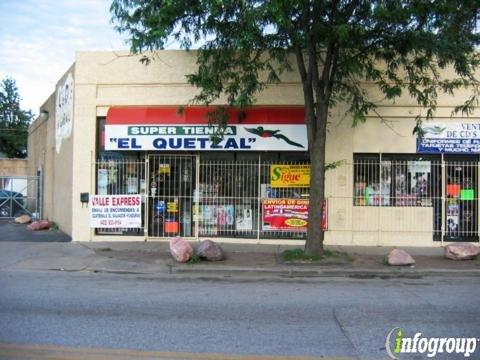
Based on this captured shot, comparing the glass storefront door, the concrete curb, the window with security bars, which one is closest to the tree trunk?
the concrete curb

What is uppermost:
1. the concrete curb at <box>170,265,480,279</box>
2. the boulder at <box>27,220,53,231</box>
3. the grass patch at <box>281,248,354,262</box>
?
the boulder at <box>27,220,53,231</box>

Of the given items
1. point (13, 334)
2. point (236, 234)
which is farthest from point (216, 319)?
point (236, 234)

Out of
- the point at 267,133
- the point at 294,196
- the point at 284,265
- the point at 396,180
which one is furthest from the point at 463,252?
the point at 267,133

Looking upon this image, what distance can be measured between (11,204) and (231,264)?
1402cm

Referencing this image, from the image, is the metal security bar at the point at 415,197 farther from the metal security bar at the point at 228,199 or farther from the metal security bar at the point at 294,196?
the metal security bar at the point at 228,199

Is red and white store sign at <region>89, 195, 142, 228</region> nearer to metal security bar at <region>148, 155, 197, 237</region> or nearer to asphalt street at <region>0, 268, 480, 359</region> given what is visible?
metal security bar at <region>148, 155, 197, 237</region>

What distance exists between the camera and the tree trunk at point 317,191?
12.2m

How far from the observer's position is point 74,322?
22.3ft

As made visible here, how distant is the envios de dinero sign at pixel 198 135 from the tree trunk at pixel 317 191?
7.56 ft

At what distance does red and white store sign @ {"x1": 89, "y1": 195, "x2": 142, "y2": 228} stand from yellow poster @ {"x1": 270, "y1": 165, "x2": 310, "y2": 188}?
146 inches

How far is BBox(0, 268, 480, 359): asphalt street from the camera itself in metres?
5.94

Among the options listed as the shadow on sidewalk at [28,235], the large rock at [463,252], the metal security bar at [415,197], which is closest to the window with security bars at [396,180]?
the metal security bar at [415,197]

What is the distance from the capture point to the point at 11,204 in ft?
73.8

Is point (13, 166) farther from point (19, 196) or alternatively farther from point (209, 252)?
point (209, 252)
